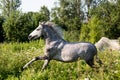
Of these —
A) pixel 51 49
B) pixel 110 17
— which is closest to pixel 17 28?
pixel 110 17

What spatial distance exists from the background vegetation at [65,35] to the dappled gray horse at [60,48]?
9.7 inches

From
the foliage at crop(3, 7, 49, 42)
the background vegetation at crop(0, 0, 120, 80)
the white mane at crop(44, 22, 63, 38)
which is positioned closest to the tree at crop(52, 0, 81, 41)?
the background vegetation at crop(0, 0, 120, 80)

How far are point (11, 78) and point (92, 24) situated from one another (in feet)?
75.2

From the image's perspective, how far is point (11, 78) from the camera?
809cm

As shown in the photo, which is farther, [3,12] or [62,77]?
[3,12]

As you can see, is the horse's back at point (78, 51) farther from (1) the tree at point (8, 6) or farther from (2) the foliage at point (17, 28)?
(1) the tree at point (8, 6)

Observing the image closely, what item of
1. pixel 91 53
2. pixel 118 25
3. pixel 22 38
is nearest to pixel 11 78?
pixel 91 53

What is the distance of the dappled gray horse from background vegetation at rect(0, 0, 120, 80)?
246mm

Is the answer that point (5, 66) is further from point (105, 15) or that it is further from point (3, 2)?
point (3, 2)

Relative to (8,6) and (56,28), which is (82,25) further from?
(56,28)

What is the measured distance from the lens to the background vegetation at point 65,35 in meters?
7.61

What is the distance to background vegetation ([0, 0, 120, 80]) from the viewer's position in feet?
25.0

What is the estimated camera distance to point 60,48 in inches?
320

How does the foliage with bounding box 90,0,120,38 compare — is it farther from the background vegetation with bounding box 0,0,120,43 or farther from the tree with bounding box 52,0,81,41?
the tree with bounding box 52,0,81,41
